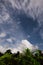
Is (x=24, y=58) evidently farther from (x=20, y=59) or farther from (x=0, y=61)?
(x=0, y=61)

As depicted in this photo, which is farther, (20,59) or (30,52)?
(30,52)

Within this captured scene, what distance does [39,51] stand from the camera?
35.0m

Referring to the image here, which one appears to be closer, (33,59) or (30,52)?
(33,59)

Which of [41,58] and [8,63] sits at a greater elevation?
[41,58]

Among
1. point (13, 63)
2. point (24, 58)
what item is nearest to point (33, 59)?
point (24, 58)

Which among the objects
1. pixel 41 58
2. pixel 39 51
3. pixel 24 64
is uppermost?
pixel 39 51

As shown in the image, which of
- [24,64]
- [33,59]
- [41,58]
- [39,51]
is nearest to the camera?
[24,64]

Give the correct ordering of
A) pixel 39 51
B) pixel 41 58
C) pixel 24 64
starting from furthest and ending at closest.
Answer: pixel 39 51, pixel 41 58, pixel 24 64

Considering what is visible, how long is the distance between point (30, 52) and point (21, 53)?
1672 millimetres

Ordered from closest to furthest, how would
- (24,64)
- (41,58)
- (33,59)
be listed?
(24,64), (33,59), (41,58)

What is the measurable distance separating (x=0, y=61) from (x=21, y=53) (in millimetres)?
4746

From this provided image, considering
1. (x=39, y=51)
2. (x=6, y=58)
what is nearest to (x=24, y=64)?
(x=6, y=58)

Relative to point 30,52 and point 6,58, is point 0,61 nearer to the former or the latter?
point 6,58

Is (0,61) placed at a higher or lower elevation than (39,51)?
lower
